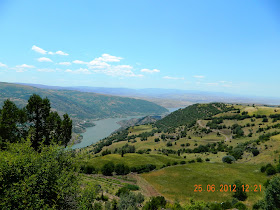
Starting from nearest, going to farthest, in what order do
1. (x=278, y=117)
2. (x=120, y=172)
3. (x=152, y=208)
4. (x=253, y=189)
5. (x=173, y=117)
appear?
(x=152, y=208)
(x=253, y=189)
(x=120, y=172)
(x=278, y=117)
(x=173, y=117)

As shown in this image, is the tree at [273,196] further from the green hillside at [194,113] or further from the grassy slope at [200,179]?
the green hillside at [194,113]

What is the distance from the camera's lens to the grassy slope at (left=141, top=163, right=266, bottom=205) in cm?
3325

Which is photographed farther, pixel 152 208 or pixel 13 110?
pixel 13 110

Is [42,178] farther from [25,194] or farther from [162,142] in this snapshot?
[162,142]

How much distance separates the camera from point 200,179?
41.7 meters

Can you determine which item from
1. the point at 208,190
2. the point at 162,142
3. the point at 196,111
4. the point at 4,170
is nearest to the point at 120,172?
the point at 208,190

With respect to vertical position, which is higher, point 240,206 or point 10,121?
point 10,121

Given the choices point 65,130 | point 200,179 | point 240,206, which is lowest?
point 200,179

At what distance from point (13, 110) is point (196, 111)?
565 feet

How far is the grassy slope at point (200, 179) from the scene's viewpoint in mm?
33250

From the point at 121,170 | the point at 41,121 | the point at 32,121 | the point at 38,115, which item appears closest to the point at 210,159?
the point at 121,170

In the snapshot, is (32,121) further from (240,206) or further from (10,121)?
(240,206)

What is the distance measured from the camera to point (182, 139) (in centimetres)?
11544

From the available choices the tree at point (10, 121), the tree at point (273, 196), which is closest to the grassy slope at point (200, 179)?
the tree at point (273, 196)
